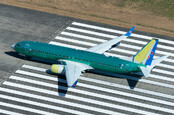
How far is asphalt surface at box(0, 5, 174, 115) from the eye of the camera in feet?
210

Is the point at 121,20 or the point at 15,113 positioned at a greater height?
the point at 121,20

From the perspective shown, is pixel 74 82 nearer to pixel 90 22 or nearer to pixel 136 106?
pixel 136 106

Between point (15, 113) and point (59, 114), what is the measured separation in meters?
8.08

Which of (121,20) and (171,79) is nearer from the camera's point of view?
(171,79)

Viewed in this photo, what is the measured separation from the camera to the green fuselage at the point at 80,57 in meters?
68.5

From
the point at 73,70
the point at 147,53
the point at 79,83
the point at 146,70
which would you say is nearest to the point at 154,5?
the point at 147,53

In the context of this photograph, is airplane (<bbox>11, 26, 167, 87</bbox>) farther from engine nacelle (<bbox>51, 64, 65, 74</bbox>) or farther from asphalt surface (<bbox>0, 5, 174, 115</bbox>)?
asphalt surface (<bbox>0, 5, 174, 115</bbox>)

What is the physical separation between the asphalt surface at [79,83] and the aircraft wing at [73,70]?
108 inches

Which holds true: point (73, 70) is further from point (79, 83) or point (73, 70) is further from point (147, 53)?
point (147, 53)

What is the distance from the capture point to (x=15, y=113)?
6216 centimetres

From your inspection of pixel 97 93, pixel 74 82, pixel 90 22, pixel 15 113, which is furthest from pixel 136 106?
pixel 90 22

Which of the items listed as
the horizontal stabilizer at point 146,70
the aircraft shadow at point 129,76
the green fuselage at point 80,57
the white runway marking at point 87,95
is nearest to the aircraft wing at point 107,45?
the green fuselage at point 80,57

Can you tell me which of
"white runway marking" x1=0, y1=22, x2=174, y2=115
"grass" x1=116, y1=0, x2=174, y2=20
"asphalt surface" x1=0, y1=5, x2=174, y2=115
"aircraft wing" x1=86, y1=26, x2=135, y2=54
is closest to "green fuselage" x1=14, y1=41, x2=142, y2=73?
"asphalt surface" x1=0, y1=5, x2=174, y2=115

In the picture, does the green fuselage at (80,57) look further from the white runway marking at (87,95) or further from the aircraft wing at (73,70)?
the white runway marking at (87,95)
